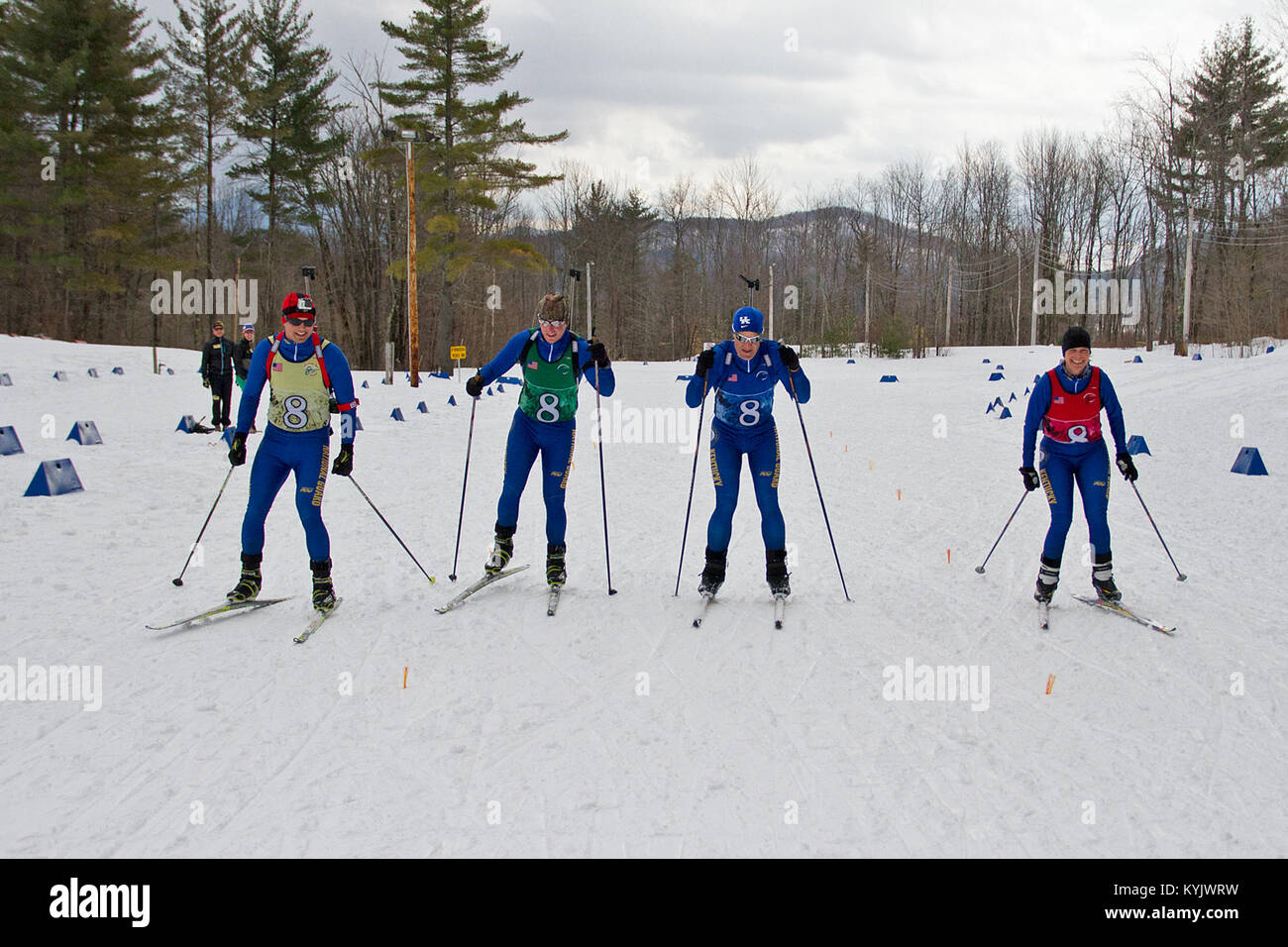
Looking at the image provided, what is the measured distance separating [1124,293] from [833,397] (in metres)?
39.9

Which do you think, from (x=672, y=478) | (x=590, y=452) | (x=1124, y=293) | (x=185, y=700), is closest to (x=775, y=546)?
(x=185, y=700)

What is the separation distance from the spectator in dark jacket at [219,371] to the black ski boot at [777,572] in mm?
10285

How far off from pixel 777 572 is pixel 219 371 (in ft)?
34.6

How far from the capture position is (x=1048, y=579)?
5.25 m

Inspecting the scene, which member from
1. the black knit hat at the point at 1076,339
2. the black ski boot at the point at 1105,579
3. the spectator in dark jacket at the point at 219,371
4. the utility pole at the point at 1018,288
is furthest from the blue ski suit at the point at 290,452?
the utility pole at the point at 1018,288

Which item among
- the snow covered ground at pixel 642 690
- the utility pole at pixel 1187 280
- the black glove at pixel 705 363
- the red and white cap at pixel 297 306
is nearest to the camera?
the snow covered ground at pixel 642 690

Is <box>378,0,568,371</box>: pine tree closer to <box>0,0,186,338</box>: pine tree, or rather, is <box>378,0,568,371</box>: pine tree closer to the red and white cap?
<box>0,0,186,338</box>: pine tree

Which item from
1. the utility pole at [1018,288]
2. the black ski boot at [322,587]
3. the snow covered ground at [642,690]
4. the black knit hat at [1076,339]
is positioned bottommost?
the snow covered ground at [642,690]

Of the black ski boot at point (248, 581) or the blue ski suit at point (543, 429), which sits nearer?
the black ski boot at point (248, 581)

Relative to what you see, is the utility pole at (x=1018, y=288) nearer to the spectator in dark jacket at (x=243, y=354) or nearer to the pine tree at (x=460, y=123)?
the pine tree at (x=460, y=123)

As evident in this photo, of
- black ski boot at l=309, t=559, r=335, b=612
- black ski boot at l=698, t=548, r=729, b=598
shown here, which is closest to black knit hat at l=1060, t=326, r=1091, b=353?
black ski boot at l=698, t=548, r=729, b=598

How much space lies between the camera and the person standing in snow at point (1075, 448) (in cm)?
514

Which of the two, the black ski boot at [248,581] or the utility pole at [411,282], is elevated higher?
the utility pole at [411,282]
